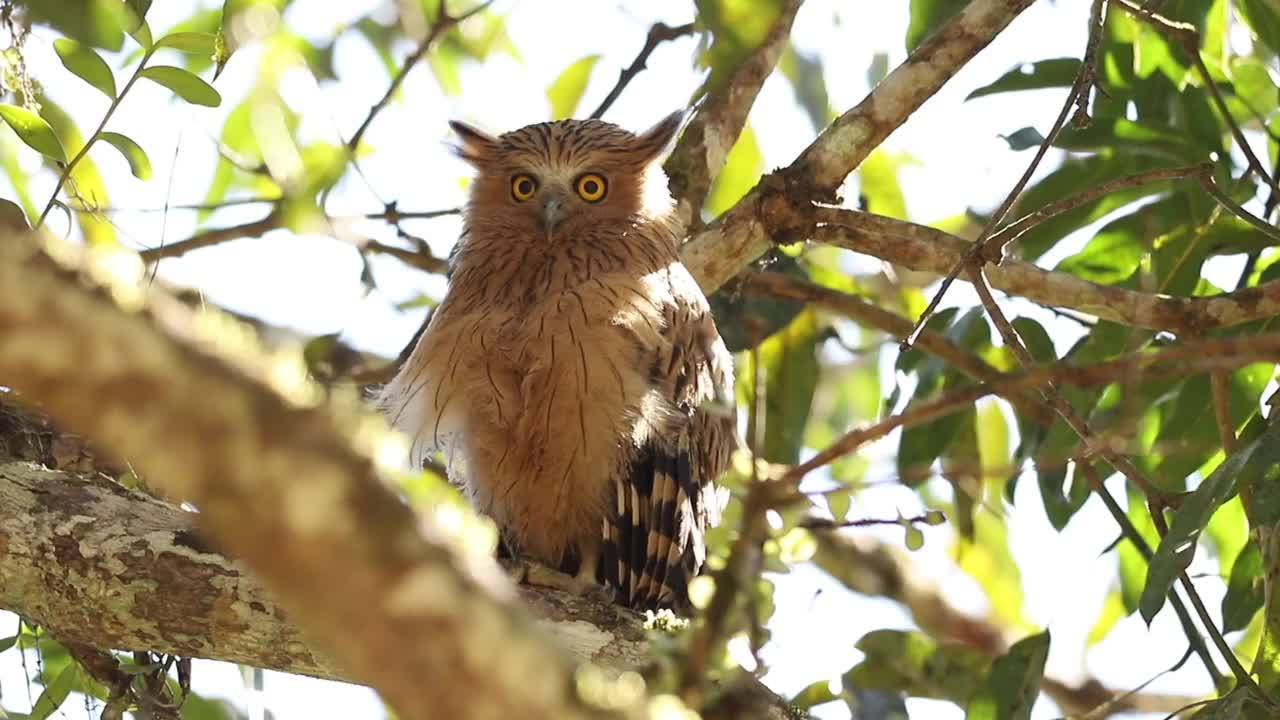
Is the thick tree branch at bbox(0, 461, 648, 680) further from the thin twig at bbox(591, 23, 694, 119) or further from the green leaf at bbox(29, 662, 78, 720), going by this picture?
the thin twig at bbox(591, 23, 694, 119)

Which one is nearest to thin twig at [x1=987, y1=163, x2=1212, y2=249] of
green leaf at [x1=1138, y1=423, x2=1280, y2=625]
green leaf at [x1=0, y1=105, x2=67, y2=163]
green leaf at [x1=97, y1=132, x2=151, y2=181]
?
green leaf at [x1=1138, y1=423, x2=1280, y2=625]

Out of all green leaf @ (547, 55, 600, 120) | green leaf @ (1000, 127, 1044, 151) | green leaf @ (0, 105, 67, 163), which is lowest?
green leaf @ (0, 105, 67, 163)

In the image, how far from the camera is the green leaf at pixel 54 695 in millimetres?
3129

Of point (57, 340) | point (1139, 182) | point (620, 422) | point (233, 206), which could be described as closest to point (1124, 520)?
point (1139, 182)

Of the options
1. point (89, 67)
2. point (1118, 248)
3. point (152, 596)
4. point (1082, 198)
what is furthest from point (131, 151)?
point (1118, 248)

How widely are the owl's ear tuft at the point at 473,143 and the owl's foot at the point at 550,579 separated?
1.65 m

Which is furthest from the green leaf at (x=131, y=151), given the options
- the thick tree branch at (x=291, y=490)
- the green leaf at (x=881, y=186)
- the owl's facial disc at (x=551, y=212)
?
the green leaf at (x=881, y=186)

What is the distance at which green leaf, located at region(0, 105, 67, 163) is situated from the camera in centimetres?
268

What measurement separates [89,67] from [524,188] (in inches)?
72.2

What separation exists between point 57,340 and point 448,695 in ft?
1.17

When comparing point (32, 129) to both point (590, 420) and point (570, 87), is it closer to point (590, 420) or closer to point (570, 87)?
point (590, 420)

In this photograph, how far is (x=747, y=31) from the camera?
2.26 metres

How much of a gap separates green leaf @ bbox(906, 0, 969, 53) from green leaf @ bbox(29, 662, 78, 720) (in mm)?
2622

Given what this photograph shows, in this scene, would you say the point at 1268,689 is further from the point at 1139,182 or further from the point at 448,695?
the point at 448,695
